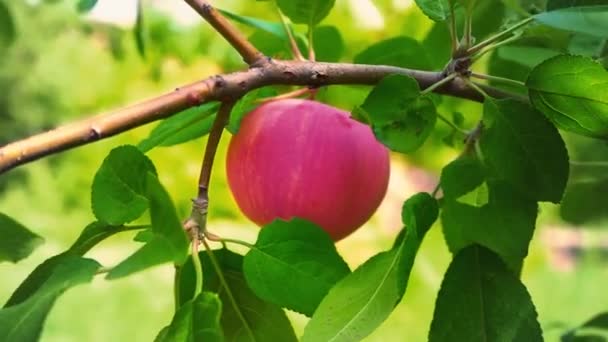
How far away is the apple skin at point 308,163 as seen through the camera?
16.5 inches

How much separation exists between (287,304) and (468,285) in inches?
3.5

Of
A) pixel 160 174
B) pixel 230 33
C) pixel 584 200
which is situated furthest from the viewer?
pixel 160 174

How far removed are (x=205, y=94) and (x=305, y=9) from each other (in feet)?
0.38

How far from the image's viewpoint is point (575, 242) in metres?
2.80

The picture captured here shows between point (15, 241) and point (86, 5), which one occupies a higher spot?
point (86, 5)

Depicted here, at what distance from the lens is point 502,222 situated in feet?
1.30

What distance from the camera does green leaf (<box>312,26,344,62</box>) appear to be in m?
0.51

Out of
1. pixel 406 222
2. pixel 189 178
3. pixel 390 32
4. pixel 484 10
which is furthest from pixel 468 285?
pixel 189 178

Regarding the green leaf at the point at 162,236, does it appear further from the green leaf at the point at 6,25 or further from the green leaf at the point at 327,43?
the green leaf at the point at 6,25

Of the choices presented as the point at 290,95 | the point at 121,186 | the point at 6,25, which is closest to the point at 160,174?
the point at 6,25

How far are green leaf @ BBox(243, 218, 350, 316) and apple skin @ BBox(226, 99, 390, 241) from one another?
0.06 m

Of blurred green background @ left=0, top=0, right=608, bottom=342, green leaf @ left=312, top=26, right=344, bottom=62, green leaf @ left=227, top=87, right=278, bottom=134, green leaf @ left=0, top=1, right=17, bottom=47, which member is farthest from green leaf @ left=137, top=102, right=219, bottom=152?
blurred green background @ left=0, top=0, right=608, bottom=342

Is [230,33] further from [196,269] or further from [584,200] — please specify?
[584,200]

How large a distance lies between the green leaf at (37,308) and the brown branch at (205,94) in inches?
1.7
